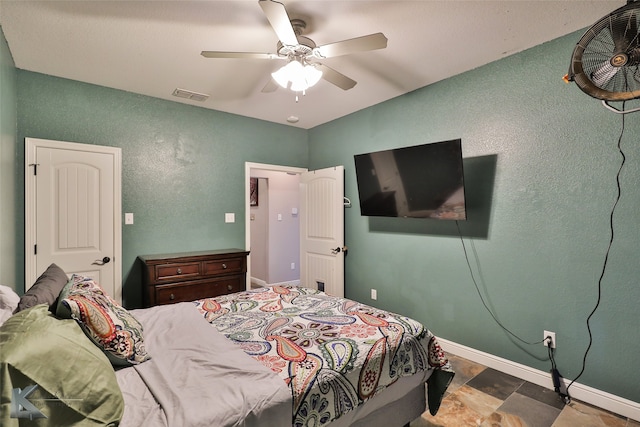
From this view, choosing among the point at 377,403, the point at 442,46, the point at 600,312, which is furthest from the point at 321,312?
the point at 442,46

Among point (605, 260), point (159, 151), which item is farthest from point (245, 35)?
point (605, 260)

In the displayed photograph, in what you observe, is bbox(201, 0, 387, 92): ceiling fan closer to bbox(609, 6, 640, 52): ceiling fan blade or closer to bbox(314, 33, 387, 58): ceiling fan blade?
bbox(314, 33, 387, 58): ceiling fan blade

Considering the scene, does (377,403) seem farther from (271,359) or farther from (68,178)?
(68,178)

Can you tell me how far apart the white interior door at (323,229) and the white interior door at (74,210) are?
2204 millimetres

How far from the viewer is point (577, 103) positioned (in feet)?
7.20

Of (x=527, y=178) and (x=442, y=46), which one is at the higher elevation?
(x=442, y=46)

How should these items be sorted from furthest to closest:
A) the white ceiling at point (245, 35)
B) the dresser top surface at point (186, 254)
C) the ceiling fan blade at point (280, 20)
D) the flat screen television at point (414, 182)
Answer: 1. the dresser top surface at point (186, 254)
2. the flat screen television at point (414, 182)
3. the white ceiling at point (245, 35)
4. the ceiling fan blade at point (280, 20)

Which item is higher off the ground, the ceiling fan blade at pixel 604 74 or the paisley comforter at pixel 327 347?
the ceiling fan blade at pixel 604 74

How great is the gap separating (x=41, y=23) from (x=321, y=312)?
8.81ft

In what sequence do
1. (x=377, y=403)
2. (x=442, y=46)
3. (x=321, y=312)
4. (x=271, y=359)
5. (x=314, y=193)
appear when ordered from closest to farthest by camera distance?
1. (x=271, y=359)
2. (x=377, y=403)
3. (x=321, y=312)
4. (x=442, y=46)
5. (x=314, y=193)

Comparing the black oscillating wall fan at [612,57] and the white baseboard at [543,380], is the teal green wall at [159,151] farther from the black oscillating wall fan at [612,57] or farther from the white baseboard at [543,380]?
the black oscillating wall fan at [612,57]

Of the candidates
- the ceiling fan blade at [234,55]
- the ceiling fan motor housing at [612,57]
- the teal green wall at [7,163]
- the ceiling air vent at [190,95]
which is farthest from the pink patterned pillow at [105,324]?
the ceiling fan motor housing at [612,57]

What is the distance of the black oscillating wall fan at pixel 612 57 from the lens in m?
1.40

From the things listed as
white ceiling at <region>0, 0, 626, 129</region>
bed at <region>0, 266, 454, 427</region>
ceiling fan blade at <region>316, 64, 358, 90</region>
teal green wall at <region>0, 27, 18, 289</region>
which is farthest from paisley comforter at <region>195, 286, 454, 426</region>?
white ceiling at <region>0, 0, 626, 129</region>
